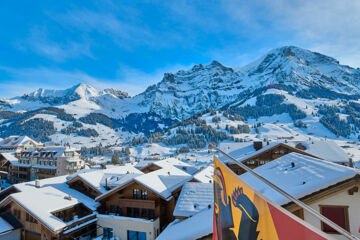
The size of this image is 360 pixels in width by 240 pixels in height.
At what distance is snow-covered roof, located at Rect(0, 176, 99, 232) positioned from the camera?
2084cm

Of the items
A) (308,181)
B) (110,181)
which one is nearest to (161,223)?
(110,181)

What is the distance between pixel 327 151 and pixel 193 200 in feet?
97.0

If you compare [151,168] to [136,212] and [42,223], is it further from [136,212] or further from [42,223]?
[42,223]

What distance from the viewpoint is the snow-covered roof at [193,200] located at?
55.7 ft

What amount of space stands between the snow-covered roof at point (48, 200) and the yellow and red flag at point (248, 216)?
68.2 ft

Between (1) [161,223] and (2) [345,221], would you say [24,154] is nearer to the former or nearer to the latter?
(1) [161,223]

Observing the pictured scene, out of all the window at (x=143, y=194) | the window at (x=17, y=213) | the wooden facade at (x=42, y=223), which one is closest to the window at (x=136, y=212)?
the window at (x=143, y=194)

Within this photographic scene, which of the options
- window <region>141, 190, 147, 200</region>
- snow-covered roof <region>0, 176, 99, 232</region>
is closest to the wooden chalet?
window <region>141, 190, 147, 200</region>

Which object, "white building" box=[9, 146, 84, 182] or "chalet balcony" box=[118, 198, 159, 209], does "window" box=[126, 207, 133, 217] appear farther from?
"white building" box=[9, 146, 84, 182]

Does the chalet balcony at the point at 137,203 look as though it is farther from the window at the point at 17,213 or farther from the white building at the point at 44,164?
the white building at the point at 44,164

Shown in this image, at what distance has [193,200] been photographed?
18.6 meters

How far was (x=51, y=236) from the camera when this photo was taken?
20828 mm

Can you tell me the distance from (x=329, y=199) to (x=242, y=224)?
5.18m

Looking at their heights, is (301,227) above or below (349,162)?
above
